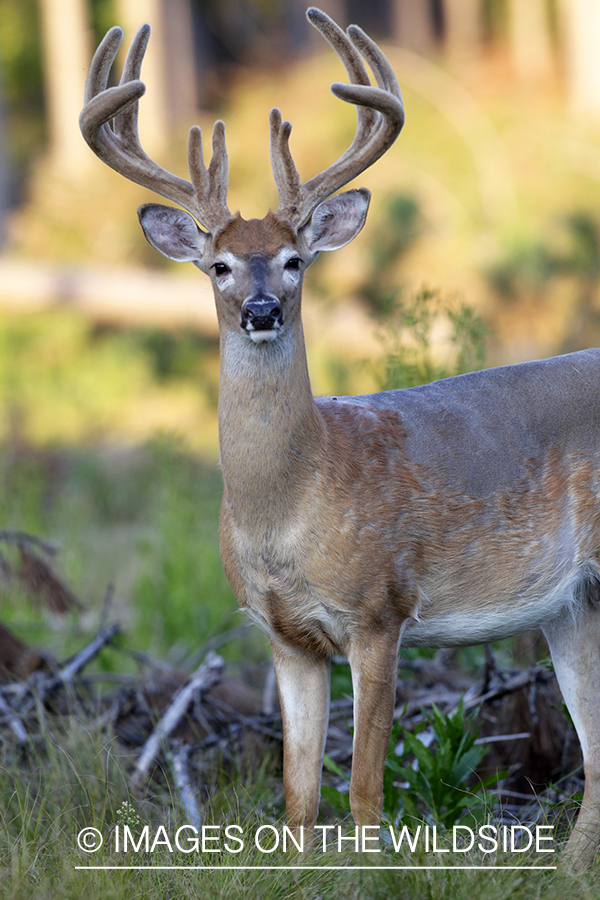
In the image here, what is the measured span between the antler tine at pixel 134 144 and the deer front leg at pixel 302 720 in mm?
1536

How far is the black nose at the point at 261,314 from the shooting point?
3377 mm

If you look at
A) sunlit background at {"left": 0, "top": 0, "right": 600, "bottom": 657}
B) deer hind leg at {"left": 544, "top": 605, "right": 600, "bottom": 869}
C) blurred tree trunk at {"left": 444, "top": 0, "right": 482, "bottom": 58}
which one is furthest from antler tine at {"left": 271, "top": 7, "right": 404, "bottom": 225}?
blurred tree trunk at {"left": 444, "top": 0, "right": 482, "bottom": 58}

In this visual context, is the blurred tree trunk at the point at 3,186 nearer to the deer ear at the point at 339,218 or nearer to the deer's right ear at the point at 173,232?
the deer's right ear at the point at 173,232

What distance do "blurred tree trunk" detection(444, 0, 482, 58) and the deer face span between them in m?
20.7

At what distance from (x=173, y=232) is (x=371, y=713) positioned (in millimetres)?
1801

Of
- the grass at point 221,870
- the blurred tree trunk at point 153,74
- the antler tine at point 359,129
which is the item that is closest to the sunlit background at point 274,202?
the blurred tree trunk at point 153,74

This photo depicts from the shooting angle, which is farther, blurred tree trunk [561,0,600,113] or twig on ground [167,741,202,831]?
blurred tree trunk [561,0,600,113]

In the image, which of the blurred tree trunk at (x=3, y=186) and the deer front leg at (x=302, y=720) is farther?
the blurred tree trunk at (x=3, y=186)

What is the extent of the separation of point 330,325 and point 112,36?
950 cm

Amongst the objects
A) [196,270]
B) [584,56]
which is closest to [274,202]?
[196,270]

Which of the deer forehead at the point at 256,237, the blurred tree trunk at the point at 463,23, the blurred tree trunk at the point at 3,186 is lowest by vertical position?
the deer forehead at the point at 256,237

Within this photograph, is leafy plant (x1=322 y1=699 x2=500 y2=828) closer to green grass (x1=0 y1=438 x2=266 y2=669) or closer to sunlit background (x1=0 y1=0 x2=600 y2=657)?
green grass (x1=0 y1=438 x2=266 y2=669)

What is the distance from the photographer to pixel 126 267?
16.1 m

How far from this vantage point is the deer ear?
3.91 metres
